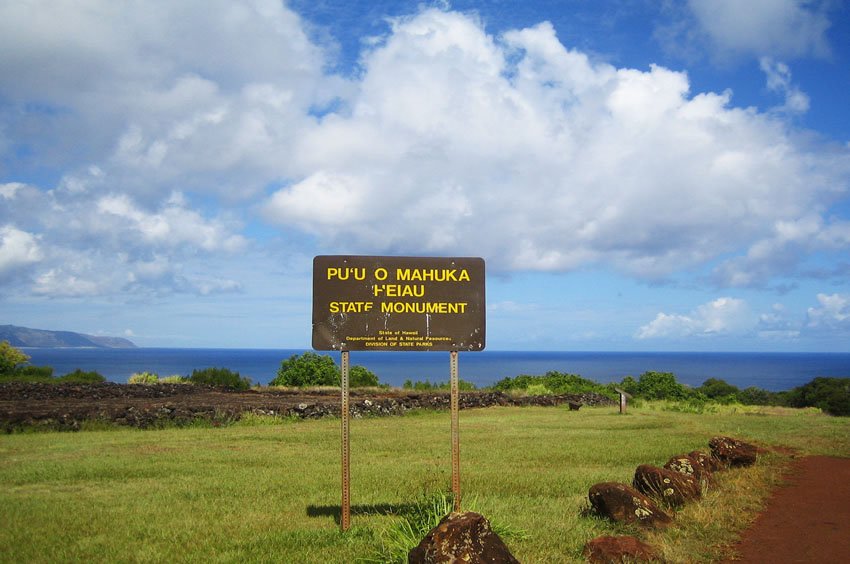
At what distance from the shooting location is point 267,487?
10.5 m

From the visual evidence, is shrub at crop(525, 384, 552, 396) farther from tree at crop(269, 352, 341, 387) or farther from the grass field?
the grass field

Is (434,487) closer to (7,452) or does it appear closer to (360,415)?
(7,452)

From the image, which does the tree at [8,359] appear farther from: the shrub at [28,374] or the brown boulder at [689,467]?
the brown boulder at [689,467]

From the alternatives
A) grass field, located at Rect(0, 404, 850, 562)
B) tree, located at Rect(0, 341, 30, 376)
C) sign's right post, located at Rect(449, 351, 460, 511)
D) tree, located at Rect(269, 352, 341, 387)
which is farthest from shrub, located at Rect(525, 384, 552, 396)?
tree, located at Rect(0, 341, 30, 376)

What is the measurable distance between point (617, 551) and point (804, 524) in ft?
10.8

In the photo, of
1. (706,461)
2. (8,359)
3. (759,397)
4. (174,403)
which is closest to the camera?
(706,461)

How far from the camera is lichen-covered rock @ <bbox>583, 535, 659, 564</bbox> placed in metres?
6.30

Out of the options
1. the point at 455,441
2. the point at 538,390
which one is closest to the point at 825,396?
the point at 538,390

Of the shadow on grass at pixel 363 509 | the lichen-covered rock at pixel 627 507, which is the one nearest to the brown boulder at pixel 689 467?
the lichen-covered rock at pixel 627 507

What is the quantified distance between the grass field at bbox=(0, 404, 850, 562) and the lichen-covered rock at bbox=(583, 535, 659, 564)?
7.9 inches

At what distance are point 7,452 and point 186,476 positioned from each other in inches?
206

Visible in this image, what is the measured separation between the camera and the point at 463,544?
17.3 feet

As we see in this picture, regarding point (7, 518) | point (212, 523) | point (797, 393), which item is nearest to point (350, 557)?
point (212, 523)

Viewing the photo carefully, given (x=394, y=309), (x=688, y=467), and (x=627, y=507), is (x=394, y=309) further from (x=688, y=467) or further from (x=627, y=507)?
(x=688, y=467)
